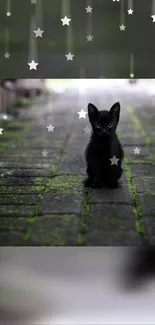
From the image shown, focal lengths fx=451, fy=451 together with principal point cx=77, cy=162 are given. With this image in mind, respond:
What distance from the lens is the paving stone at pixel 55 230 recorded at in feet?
4.26

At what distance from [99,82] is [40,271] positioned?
2.78 ft

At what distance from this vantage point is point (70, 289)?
118 centimetres

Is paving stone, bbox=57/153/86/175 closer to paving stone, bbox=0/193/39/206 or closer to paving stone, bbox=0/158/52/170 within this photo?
paving stone, bbox=0/158/52/170

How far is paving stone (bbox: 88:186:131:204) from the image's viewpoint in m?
1.57

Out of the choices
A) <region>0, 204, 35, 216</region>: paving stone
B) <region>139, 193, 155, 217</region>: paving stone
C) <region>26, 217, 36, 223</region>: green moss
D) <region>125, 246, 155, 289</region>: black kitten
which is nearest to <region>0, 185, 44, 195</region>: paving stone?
<region>0, 204, 35, 216</region>: paving stone

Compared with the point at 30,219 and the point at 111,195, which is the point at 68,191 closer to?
the point at 111,195

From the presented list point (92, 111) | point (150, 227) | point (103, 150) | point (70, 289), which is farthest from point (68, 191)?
point (70, 289)

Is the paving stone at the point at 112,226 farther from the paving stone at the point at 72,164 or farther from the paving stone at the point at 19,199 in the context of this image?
the paving stone at the point at 72,164

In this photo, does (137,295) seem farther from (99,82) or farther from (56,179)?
(99,82)

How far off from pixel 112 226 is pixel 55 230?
6.8 inches

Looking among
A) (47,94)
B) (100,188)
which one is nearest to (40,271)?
(100,188)

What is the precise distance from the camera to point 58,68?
1760mm

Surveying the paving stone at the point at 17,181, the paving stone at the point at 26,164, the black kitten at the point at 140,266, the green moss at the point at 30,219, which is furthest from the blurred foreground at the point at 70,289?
the paving stone at the point at 26,164

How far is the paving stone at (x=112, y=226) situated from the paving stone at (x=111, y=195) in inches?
2.3
